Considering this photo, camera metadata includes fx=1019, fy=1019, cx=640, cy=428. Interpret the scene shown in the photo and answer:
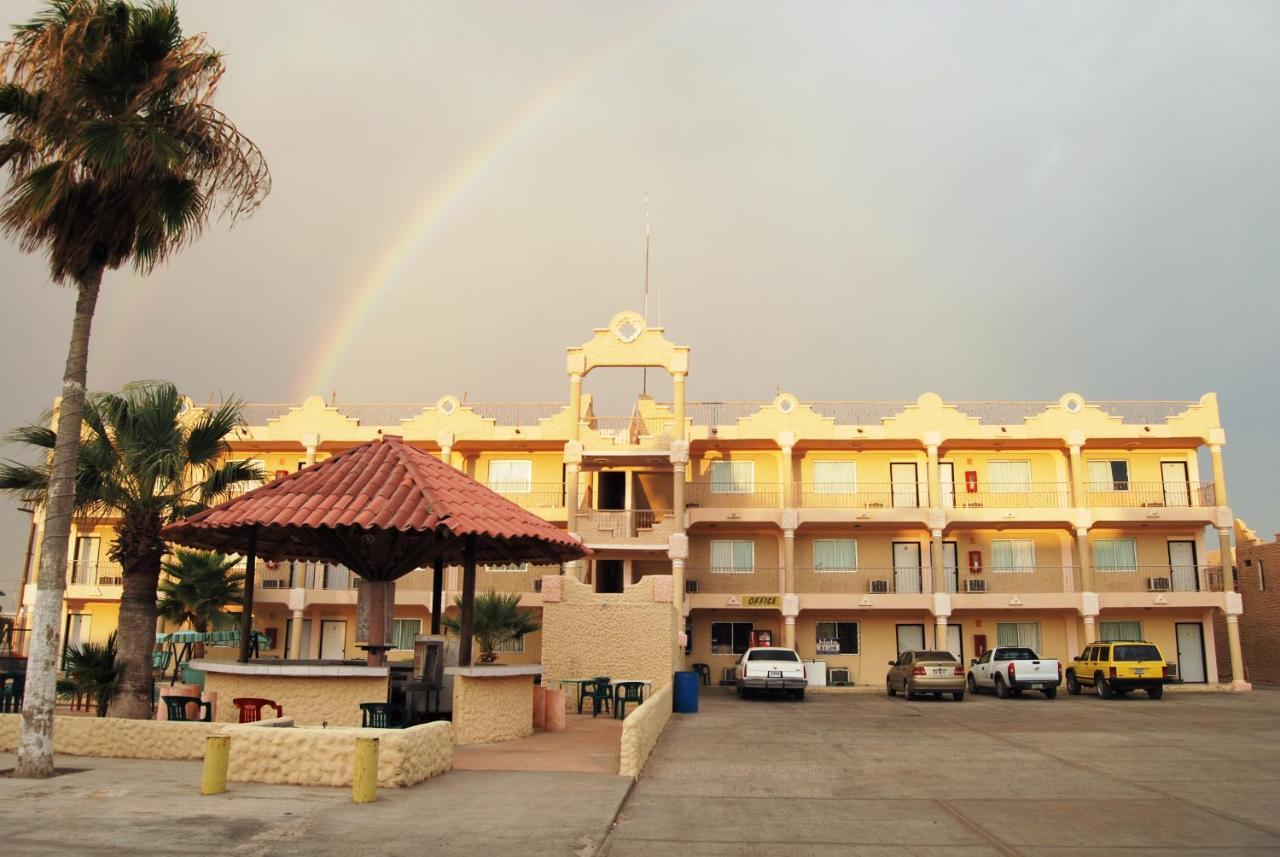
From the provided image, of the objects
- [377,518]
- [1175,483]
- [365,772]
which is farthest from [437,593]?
[1175,483]

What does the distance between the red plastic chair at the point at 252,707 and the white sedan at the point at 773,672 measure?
16.9m

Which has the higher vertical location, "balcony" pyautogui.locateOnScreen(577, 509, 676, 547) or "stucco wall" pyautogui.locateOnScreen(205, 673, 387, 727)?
"balcony" pyautogui.locateOnScreen(577, 509, 676, 547)

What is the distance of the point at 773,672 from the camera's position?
1196 inches

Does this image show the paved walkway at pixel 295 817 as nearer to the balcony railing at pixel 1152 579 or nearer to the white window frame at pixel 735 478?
the white window frame at pixel 735 478

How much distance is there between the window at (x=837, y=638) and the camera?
39500 mm

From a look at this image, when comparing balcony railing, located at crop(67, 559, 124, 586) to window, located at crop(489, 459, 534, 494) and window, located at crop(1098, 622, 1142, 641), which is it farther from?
window, located at crop(1098, 622, 1142, 641)

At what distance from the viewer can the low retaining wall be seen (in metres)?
13.8

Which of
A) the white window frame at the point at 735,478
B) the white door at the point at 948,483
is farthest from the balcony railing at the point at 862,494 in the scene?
the white window frame at the point at 735,478

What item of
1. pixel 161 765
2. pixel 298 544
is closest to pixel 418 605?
pixel 298 544

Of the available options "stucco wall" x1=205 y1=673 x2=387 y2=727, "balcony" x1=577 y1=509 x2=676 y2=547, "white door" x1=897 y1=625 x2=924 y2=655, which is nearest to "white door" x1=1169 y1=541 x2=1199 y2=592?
"white door" x1=897 y1=625 x2=924 y2=655

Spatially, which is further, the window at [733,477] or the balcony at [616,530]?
the window at [733,477]

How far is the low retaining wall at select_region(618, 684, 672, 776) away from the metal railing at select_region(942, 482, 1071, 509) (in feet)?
81.5

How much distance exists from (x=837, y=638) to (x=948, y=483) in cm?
750

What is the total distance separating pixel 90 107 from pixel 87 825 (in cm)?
968
